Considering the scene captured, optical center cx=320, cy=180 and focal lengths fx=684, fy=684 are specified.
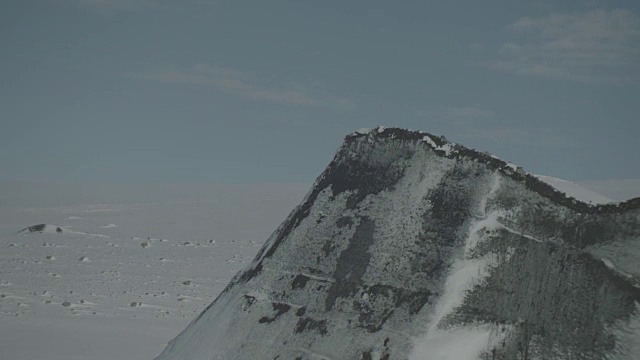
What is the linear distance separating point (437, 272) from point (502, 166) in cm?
42

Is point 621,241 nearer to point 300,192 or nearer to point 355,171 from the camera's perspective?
point 355,171

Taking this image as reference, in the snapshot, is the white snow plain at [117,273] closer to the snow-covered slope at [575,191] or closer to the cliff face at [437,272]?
the cliff face at [437,272]

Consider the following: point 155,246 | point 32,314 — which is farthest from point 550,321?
point 155,246

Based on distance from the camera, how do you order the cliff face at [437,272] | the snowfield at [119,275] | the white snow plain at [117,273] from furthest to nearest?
the white snow plain at [117,273] → the snowfield at [119,275] → the cliff face at [437,272]

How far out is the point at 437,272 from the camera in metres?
2.20

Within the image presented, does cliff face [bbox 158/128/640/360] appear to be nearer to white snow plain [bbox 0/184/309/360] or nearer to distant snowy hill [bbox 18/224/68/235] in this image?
white snow plain [bbox 0/184/309/360]

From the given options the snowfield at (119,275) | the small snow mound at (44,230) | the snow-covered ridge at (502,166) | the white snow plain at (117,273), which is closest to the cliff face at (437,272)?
the snow-covered ridge at (502,166)

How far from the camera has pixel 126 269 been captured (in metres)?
12.6

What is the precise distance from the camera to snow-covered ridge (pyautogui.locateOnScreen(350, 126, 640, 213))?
2.16m

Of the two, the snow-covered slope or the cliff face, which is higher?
the snow-covered slope

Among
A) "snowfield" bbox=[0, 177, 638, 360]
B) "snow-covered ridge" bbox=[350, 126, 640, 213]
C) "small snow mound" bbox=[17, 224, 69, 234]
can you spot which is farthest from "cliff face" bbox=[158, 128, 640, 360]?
"small snow mound" bbox=[17, 224, 69, 234]

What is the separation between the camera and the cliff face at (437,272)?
2.06m

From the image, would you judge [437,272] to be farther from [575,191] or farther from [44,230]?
[44,230]

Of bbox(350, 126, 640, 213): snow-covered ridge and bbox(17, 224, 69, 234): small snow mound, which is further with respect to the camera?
bbox(17, 224, 69, 234): small snow mound
